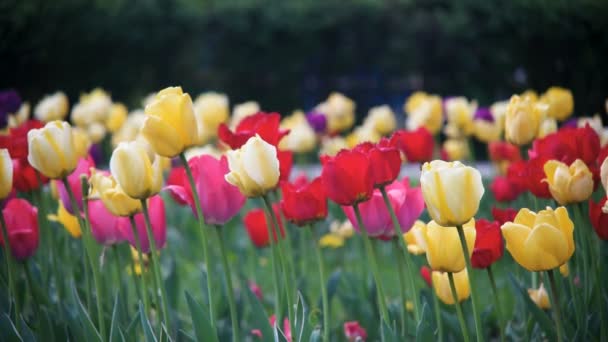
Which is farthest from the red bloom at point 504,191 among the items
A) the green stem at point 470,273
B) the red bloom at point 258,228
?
the green stem at point 470,273

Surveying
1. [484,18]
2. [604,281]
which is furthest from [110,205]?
[484,18]

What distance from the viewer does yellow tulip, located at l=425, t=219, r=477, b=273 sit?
1.65m

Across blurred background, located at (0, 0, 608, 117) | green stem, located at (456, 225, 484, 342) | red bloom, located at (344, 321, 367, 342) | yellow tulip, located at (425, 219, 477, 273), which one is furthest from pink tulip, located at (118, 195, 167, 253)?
blurred background, located at (0, 0, 608, 117)

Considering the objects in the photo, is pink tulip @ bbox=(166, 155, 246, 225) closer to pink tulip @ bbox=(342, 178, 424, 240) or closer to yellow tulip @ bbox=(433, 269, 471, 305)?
pink tulip @ bbox=(342, 178, 424, 240)

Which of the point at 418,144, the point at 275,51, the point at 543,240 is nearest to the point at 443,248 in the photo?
the point at 543,240

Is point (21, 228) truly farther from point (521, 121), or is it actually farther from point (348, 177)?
point (521, 121)

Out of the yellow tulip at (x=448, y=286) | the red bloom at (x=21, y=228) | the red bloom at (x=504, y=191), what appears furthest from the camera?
the red bloom at (x=504, y=191)

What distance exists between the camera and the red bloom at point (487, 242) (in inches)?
68.5

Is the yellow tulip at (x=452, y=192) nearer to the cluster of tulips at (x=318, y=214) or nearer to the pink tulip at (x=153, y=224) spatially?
the cluster of tulips at (x=318, y=214)

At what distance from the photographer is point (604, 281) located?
2.05m

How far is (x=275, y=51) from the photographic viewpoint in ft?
33.4

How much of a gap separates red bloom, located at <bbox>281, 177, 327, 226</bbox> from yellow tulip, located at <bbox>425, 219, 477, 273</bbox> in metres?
0.31

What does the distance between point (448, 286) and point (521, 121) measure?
587mm

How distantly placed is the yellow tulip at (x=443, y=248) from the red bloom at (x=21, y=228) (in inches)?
45.0
